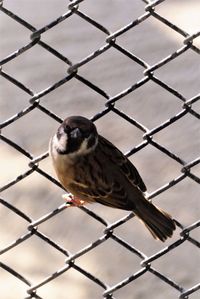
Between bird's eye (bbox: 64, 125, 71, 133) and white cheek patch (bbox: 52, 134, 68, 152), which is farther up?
white cheek patch (bbox: 52, 134, 68, 152)

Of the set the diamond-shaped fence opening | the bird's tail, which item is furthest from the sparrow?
the diamond-shaped fence opening

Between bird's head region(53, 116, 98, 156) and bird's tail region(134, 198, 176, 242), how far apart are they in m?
0.23

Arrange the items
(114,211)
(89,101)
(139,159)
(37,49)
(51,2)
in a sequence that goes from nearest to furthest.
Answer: (114,211), (139,159), (89,101), (37,49), (51,2)

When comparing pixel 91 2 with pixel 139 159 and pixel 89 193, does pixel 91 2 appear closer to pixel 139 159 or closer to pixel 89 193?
pixel 139 159

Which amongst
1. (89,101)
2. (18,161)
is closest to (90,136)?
(18,161)

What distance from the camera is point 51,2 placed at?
4.75m

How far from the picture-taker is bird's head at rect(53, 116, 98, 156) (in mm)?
2668

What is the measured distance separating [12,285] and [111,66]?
4.48 feet

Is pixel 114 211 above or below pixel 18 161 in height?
below

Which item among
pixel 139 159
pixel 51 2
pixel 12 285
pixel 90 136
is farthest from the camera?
pixel 51 2

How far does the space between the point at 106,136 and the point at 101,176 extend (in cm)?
124

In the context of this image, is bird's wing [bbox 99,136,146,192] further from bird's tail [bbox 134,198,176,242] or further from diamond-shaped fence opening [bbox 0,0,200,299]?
diamond-shaped fence opening [bbox 0,0,200,299]

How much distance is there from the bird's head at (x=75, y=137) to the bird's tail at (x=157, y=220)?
0.23 meters

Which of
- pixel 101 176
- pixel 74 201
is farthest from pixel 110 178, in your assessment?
pixel 74 201
